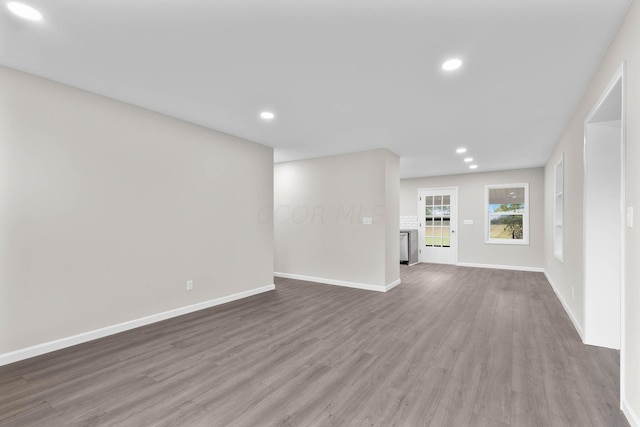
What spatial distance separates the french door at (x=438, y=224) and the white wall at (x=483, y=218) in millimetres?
142

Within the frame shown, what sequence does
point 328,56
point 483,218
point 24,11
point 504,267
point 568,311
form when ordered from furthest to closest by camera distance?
point 483,218 → point 504,267 → point 568,311 → point 328,56 → point 24,11

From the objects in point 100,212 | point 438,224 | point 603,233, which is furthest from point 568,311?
point 100,212

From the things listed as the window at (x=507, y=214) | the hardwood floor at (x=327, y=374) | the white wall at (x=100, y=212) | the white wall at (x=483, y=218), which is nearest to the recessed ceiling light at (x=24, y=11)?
the white wall at (x=100, y=212)

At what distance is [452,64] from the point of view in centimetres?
239

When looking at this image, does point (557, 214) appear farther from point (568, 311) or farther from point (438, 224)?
point (438, 224)

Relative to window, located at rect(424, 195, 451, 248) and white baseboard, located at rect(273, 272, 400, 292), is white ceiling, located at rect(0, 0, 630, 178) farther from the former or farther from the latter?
window, located at rect(424, 195, 451, 248)

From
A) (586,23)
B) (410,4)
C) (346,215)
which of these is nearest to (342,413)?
(410,4)

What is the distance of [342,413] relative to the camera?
1.86 meters

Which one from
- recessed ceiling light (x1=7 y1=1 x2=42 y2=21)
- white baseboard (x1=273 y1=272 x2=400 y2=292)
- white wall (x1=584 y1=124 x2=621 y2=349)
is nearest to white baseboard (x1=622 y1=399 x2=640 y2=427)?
white wall (x1=584 y1=124 x2=621 y2=349)

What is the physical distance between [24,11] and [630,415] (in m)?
4.51

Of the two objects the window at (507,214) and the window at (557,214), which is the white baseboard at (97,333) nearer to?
the window at (557,214)

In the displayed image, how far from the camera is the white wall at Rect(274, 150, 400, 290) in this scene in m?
5.16

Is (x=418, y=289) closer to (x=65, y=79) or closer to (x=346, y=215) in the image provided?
(x=346, y=215)

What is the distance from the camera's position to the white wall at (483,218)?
6902mm
